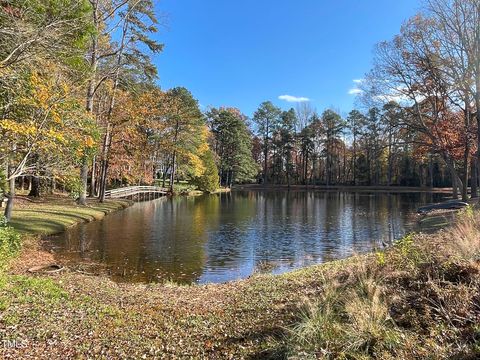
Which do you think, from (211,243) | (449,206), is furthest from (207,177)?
(211,243)

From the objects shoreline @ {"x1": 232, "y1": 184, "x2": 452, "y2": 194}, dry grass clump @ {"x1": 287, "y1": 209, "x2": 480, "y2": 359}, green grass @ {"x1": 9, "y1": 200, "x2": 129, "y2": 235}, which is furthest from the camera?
shoreline @ {"x1": 232, "y1": 184, "x2": 452, "y2": 194}

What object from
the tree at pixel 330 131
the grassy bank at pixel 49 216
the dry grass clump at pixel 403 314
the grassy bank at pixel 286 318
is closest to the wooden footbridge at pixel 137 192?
the grassy bank at pixel 49 216

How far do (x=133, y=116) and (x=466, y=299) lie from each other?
85.6 feet

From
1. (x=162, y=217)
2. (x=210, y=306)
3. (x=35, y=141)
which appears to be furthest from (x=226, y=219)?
(x=210, y=306)

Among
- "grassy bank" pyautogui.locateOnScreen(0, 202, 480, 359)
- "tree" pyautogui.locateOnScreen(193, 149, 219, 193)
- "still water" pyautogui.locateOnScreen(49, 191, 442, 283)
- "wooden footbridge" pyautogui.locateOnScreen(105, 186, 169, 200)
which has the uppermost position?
"tree" pyautogui.locateOnScreen(193, 149, 219, 193)

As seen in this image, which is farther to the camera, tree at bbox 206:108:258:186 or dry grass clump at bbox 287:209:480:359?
tree at bbox 206:108:258:186

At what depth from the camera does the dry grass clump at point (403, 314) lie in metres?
3.57

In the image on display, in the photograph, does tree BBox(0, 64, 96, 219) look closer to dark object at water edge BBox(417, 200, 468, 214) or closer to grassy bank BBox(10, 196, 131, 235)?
grassy bank BBox(10, 196, 131, 235)

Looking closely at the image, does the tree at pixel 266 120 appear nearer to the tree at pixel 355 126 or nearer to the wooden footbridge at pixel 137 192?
the tree at pixel 355 126

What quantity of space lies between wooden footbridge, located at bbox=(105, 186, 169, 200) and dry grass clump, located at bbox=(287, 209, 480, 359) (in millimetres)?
30150

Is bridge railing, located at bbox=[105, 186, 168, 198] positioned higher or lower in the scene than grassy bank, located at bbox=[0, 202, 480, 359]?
higher

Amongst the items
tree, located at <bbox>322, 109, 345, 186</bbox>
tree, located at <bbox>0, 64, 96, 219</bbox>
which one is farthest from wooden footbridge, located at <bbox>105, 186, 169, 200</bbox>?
tree, located at <bbox>322, 109, 345, 186</bbox>

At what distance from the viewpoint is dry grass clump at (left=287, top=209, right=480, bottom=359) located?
11.7 ft

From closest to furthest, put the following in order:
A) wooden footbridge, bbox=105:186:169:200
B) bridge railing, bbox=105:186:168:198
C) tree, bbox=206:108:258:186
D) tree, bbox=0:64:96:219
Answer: tree, bbox=0:64:96:219 < bridge railing, bbox=105:186:168:198 < wooden footbridge, bbox=105:186:169:200 < tree, bbox=206:108:258:186
